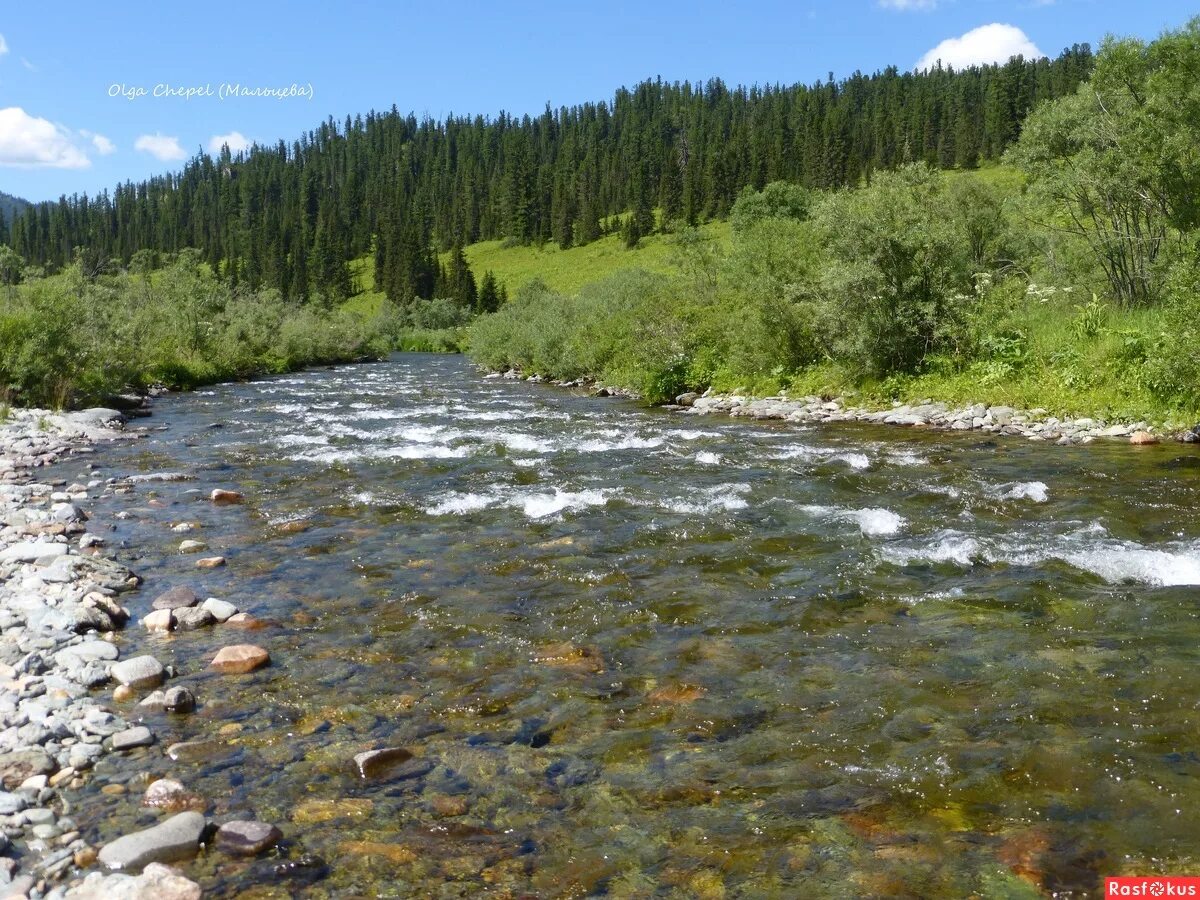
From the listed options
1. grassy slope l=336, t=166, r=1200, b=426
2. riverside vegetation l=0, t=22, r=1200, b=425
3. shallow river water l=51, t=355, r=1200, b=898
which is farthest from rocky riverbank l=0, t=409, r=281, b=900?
grassy slope l=336, t=166, r=1200, b=426

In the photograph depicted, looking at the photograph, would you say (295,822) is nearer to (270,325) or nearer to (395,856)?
(395,856)

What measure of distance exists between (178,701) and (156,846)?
6.94 ft

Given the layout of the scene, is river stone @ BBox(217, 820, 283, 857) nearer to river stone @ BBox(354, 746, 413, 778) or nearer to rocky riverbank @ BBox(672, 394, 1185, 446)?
river stone @ BBox(354, 746, 413, 778)

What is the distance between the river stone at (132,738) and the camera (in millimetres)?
6113

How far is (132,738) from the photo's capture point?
618 centimetres

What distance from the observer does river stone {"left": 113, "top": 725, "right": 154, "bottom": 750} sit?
20.1 ft

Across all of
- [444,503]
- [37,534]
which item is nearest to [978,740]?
[444,503]

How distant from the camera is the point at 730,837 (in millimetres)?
5102

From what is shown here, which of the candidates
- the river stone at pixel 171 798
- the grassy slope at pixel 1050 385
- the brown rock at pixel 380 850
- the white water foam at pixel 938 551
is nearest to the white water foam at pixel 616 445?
the grassy slope at pixel 1050 385

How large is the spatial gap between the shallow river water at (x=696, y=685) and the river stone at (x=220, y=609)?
387 millimetres

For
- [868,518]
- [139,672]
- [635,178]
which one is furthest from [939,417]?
[635,178]

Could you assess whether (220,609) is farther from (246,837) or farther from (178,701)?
(246,837)

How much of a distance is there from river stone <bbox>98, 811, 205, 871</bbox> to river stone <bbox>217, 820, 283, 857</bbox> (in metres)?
0.14

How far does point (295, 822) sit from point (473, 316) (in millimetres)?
115906
